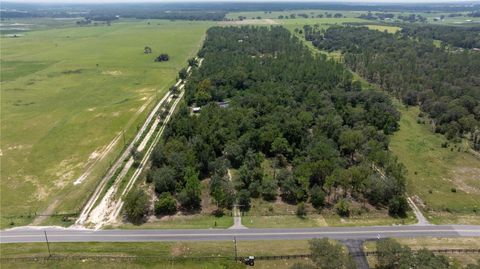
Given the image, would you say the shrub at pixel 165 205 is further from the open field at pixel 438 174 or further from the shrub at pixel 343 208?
the open field at pixel 438 174

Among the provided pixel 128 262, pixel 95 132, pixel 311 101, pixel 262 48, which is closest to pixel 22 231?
pixel 128 262

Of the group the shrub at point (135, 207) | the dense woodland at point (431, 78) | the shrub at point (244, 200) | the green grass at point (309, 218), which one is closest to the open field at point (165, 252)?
the green grass at point (309, 218)

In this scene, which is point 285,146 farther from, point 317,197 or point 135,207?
point 135,207

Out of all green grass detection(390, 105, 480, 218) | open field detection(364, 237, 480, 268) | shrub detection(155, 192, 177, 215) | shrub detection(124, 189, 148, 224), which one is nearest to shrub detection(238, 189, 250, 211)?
shrub detection(155, 192, 177, 215)

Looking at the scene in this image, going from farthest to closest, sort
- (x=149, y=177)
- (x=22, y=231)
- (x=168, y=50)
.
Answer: (x=168, y=50) → (x=149, y=177) → (x=22, y=231)

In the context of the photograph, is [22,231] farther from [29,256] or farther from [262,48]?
[262,48]

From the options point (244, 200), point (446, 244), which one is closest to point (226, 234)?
point (244, 200)
